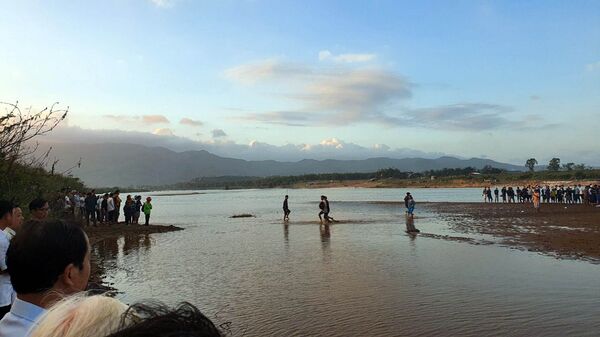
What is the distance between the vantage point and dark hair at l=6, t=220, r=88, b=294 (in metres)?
2.53

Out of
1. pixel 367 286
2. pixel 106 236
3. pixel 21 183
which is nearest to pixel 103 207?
pixel 106 236

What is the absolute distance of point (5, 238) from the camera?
459 centimetres

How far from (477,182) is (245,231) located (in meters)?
103

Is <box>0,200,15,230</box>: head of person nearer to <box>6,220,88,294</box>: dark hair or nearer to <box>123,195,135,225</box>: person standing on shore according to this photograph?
<box>6,220,88,294</box>: dark hair

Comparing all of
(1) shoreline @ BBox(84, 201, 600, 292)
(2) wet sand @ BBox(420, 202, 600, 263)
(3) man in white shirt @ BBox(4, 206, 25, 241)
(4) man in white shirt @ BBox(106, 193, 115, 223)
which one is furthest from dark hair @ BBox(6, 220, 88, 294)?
(4) man in white shirt @ BBox(106, 193, 115, 223)

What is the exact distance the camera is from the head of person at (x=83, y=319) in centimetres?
130

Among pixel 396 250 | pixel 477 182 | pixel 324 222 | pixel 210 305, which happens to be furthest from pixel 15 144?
pixel 477 182

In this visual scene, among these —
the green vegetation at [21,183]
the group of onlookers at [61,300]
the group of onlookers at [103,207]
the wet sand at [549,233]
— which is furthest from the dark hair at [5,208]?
the group of onlookers at [103,207]

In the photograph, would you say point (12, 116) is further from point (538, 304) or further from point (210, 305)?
point (538, 304)

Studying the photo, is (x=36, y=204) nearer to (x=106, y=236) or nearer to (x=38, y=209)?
(x=38, y=209)

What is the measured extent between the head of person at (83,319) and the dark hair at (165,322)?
0.17ft

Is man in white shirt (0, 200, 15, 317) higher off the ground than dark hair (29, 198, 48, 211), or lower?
lower

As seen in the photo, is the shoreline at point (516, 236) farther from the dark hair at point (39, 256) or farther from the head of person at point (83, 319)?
the head of person at point (83, 319)

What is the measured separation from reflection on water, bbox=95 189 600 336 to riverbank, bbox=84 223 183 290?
289 millimetres
